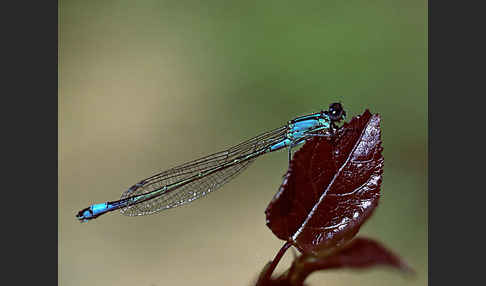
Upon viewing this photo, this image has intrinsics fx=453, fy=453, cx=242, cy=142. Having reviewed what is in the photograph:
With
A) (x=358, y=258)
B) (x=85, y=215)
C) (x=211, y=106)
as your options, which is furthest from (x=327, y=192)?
(x=211, y=106)

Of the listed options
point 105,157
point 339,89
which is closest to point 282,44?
point 339,89

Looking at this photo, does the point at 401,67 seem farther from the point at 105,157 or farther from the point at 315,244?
the point at 315,244

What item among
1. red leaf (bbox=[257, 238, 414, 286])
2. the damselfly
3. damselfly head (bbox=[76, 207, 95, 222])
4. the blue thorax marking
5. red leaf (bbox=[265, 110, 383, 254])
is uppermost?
the blue thorax marking

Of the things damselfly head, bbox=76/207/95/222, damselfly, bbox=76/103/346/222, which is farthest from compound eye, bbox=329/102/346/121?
damselfly head, bbox=76/207/95/222

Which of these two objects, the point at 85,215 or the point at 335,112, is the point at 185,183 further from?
the point at 335,112

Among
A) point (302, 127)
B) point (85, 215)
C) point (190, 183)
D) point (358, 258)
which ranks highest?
point (302, 127)

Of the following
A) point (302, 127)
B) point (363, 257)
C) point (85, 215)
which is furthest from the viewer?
point (85, 215)

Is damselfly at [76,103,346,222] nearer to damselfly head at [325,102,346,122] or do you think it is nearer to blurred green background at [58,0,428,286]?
damselfly head at [325,102,346,122]

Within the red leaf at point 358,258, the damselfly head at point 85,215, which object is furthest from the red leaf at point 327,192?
the damselfly head at point 85,215
